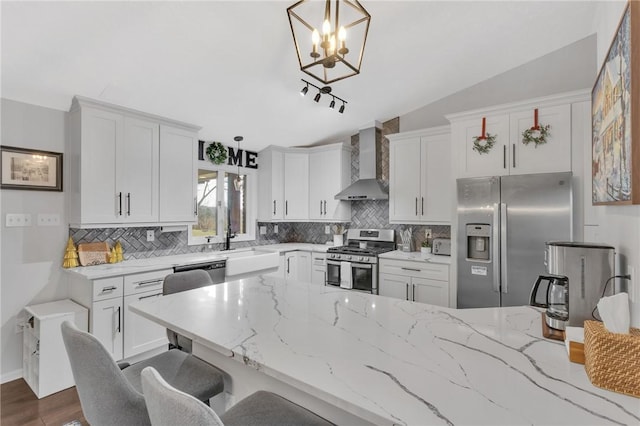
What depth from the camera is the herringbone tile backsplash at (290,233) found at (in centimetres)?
340

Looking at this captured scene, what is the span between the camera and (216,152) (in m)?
4.30

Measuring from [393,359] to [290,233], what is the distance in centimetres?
452

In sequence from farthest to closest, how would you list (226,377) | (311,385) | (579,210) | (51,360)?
(579,210) < (51,360) < (226,377) < (311,385)

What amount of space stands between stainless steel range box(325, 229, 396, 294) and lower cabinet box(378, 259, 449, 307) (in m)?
0.13

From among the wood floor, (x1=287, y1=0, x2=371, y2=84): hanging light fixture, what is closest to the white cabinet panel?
the wood floor

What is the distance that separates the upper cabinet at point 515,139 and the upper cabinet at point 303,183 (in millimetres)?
1858

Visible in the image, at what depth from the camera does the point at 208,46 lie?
2531 mm

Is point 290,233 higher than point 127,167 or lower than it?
lower

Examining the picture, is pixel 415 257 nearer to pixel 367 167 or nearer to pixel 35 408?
pixel 367 167

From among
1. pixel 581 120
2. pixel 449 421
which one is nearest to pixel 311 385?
pixel 449 421

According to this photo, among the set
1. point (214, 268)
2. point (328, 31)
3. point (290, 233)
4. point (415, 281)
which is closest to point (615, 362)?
point (328, 31)

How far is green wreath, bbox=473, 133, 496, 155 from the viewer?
3.09 m

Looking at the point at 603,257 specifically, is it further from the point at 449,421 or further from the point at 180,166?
the point at 180,166

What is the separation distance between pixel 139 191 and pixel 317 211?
7.99 ft
